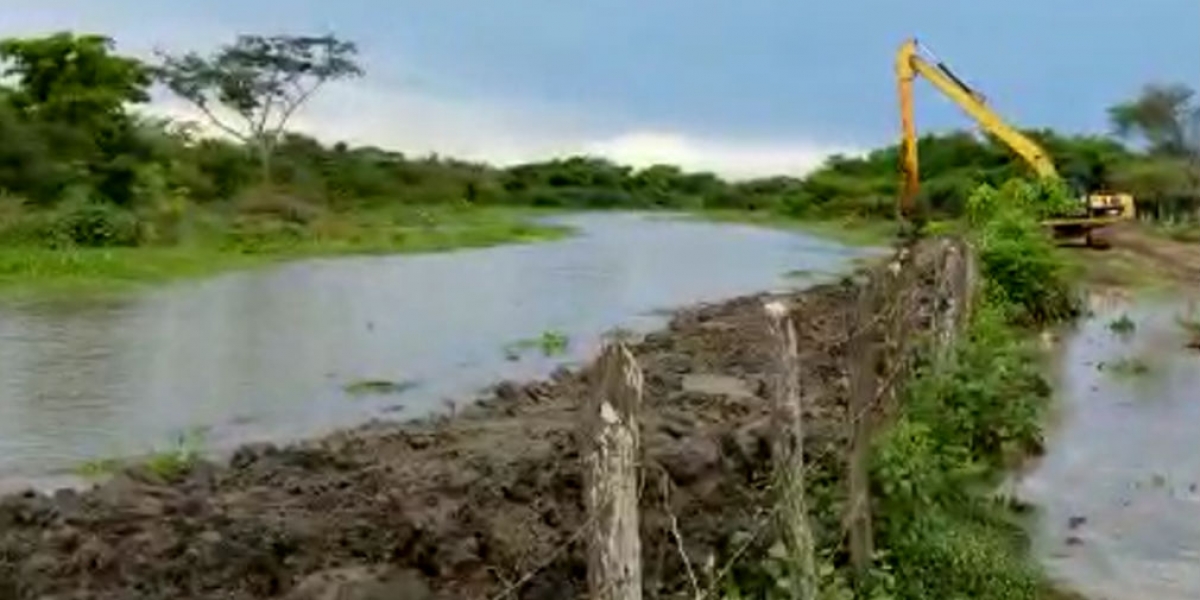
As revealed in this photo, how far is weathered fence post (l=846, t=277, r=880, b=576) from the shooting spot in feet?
25.4

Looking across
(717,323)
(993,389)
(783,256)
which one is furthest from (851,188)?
(993,389)

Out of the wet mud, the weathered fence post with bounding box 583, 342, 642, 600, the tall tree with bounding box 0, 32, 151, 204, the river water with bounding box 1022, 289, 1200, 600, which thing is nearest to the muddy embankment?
the wet mud

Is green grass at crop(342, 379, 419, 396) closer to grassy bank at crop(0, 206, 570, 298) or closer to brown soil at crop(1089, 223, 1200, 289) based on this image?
grassy bank at crop(0, 206, 570, 298)

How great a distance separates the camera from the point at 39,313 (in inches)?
915

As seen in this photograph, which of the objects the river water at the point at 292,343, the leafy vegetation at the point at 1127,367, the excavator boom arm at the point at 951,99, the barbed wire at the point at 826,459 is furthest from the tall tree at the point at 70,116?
the barbed wire at the point at 826,459

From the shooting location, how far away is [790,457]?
691cm

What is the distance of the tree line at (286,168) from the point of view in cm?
4194

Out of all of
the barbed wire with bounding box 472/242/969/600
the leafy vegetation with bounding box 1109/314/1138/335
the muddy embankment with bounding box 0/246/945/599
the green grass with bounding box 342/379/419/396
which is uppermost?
the barbed wire with bounding box 472/242/969/600

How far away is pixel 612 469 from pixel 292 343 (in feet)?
51.2

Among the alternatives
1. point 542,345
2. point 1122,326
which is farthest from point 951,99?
point 542,345

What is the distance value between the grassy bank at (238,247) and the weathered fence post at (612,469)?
2258cm

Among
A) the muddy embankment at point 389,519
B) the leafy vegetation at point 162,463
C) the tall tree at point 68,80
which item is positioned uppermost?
the tall tree at point 68,80

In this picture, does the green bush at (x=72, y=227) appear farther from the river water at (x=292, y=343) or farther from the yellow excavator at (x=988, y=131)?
the yellow excavator at (x=988, y=131)

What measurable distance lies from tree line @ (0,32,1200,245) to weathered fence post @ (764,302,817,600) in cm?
3122
